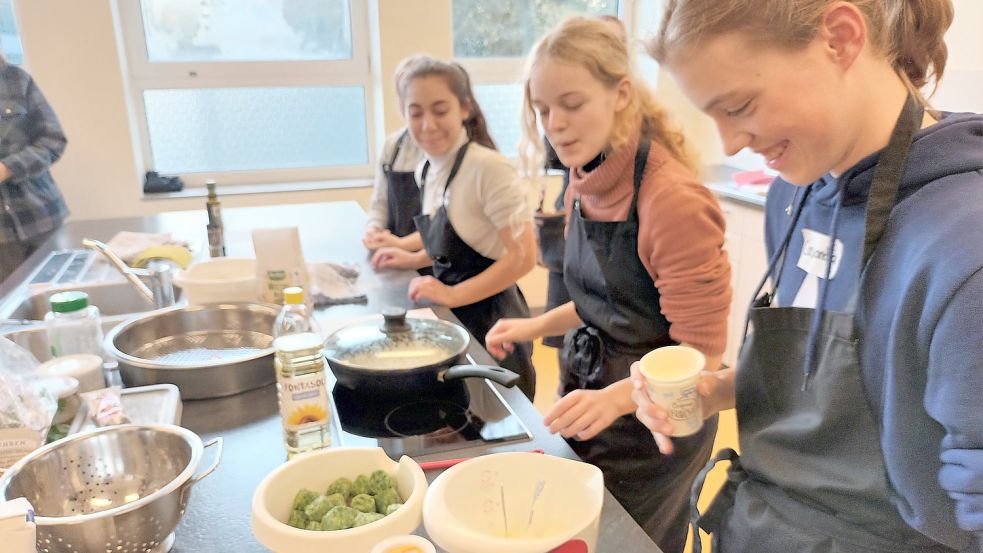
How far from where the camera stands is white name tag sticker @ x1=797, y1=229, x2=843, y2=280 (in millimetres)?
852

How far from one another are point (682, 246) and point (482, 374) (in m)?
0.46

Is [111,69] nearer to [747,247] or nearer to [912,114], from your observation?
[747,247]

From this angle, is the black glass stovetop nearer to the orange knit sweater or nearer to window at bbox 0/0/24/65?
the orange knit sweater

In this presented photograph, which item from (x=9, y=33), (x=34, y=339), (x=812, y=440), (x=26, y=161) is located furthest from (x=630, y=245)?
(x=9, y=33)

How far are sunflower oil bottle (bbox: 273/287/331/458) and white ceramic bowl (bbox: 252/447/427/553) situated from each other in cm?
15

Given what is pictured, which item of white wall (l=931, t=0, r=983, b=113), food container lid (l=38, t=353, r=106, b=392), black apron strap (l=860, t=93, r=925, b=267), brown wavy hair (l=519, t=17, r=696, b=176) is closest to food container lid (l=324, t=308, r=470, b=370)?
food container lid (l=38, t=353, r=106, b=392)

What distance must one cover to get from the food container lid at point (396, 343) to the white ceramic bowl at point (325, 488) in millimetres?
279

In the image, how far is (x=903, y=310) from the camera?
28.0 inches

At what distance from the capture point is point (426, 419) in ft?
3.43

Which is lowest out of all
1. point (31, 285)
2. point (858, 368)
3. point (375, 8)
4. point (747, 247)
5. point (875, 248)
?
point (747, 247)

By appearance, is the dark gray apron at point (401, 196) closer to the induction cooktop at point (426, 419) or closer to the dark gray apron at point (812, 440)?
the induction cooktop at point (426, 419)

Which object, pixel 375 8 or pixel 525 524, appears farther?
pixel 375 8

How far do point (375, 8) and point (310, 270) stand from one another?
203 centimetres

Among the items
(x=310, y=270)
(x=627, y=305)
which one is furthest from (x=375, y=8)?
(x=627, y=305)
